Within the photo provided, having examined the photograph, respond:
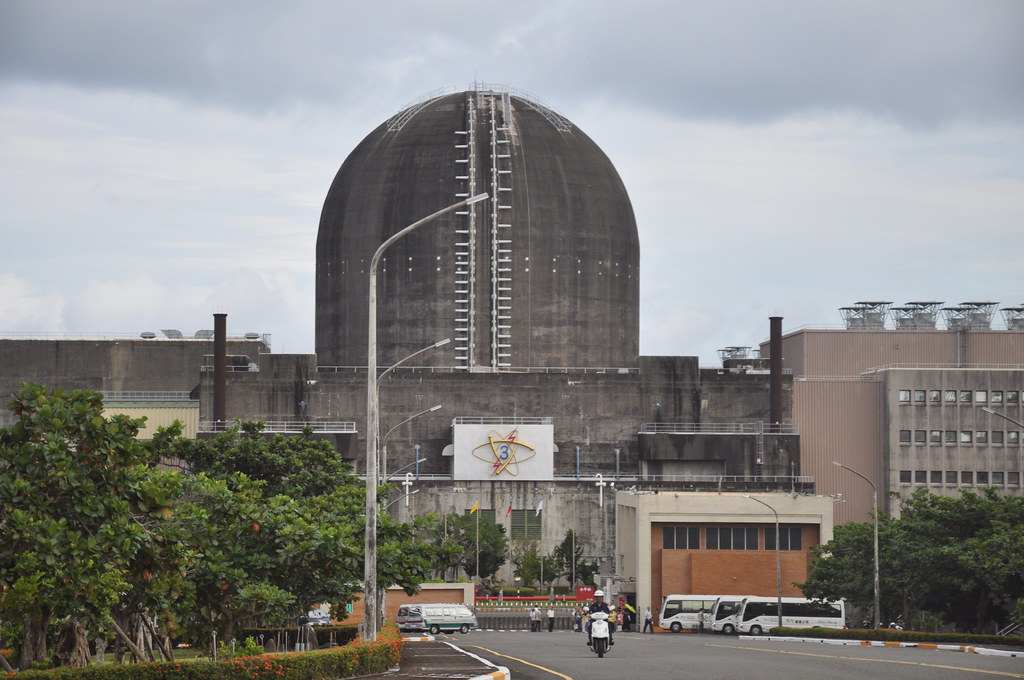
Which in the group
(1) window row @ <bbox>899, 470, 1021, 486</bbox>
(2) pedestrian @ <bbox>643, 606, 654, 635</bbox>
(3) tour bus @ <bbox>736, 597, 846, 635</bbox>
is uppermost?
(1) window row @ <bbox>899, 470, 1021, 486</bbox>

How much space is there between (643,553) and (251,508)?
52810 millimetres

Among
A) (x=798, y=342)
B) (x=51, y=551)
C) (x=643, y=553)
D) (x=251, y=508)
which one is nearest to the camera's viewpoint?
(x=51, y=551)

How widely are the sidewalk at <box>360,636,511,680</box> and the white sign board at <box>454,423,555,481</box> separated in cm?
5556

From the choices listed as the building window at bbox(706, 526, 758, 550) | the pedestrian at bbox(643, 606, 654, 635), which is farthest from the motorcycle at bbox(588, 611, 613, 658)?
the building window at bbox(706, 526, 758, 550)

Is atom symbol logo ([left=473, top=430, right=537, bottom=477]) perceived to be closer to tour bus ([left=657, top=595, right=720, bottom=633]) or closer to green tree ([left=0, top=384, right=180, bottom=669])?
tour bus ([left=657, top=595, right=720, bottom=633])

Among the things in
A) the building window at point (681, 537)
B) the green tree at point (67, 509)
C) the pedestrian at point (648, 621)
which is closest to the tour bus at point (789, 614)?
the pedestrian at point (648, 621)

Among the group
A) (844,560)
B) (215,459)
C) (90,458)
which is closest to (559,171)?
(844,560)

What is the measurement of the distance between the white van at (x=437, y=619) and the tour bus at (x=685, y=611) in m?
14.5

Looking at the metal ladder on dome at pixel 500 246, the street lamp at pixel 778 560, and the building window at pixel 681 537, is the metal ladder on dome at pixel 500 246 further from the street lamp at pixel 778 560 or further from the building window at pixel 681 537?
the street lamp at pixel 778 560

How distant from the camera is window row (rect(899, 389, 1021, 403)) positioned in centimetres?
9662

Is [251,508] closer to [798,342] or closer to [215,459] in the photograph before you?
[215,459]

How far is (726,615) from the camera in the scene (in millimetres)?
72000

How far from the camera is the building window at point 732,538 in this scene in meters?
81.8

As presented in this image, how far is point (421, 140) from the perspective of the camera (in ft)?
326
